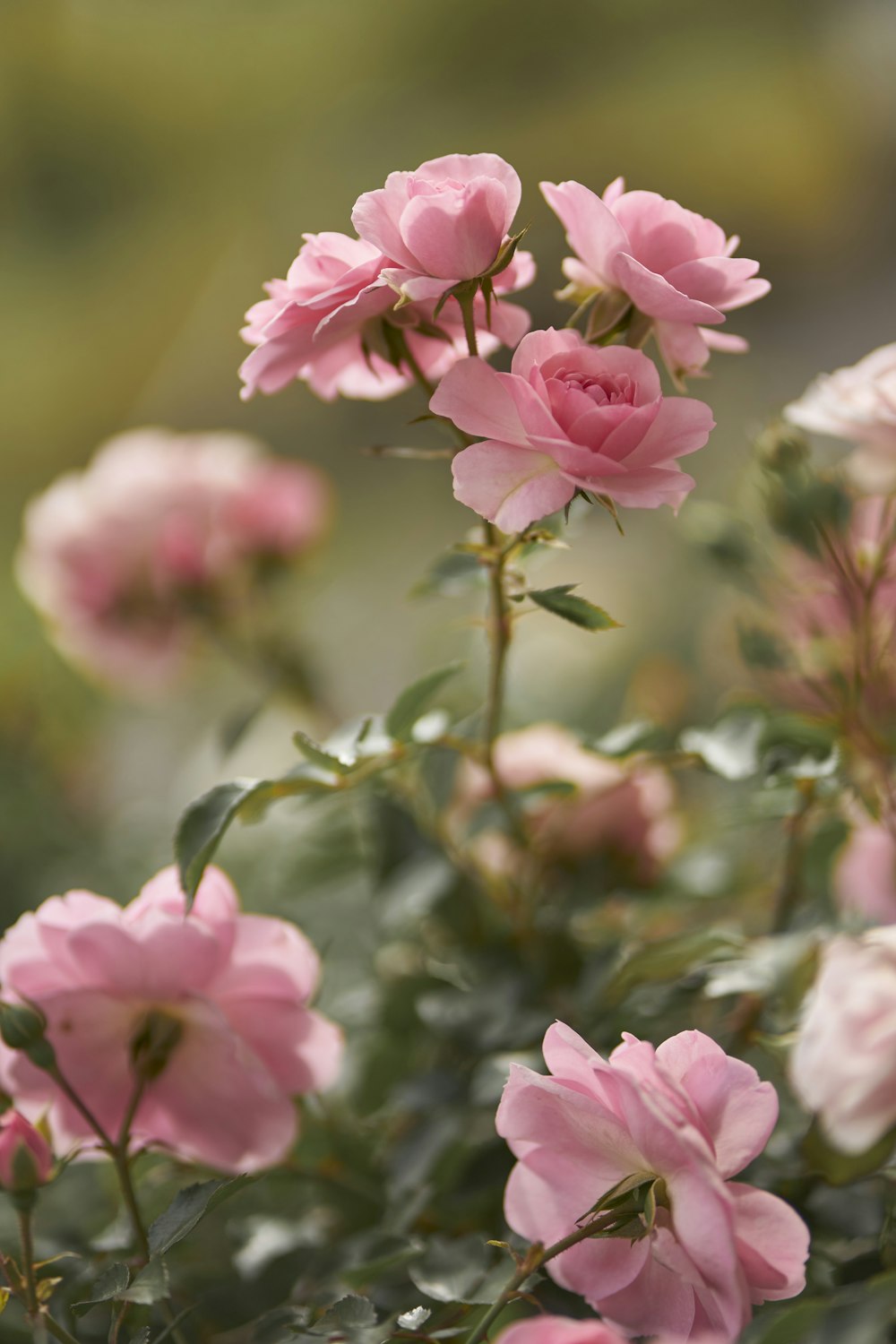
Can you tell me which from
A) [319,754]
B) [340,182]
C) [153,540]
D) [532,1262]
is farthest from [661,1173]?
[340,182]

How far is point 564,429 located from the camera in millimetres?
242

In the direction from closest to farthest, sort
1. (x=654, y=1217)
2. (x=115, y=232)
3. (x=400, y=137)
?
(x=654, y=1217) < (x=400, y=137) < (x=115, y=232)

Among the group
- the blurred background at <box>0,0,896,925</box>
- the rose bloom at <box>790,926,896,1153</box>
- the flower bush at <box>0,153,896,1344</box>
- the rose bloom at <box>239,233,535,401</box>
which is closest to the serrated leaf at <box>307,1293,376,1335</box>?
the flower bush at <box>0,153,896,1344</box>

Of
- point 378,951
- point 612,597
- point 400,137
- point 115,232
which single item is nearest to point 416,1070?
point 378,951

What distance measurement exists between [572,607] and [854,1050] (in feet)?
0.39

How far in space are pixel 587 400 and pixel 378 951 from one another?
29cm

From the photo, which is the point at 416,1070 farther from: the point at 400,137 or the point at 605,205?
the point at 400,137

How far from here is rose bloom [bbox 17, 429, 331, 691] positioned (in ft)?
2.03

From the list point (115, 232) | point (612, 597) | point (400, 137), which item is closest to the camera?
point (612, 597)

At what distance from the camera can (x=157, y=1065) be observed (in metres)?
0.30

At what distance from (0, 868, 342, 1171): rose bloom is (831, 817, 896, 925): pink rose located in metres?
0.19

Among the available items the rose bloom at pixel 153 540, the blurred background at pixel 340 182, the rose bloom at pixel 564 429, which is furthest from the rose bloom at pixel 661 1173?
the blurred background at pixel 340 182

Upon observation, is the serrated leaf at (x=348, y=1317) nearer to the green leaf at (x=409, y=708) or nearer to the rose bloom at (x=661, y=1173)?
the rose bloom at (x=661, y=1173)

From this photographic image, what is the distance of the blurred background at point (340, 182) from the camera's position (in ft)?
3.61
